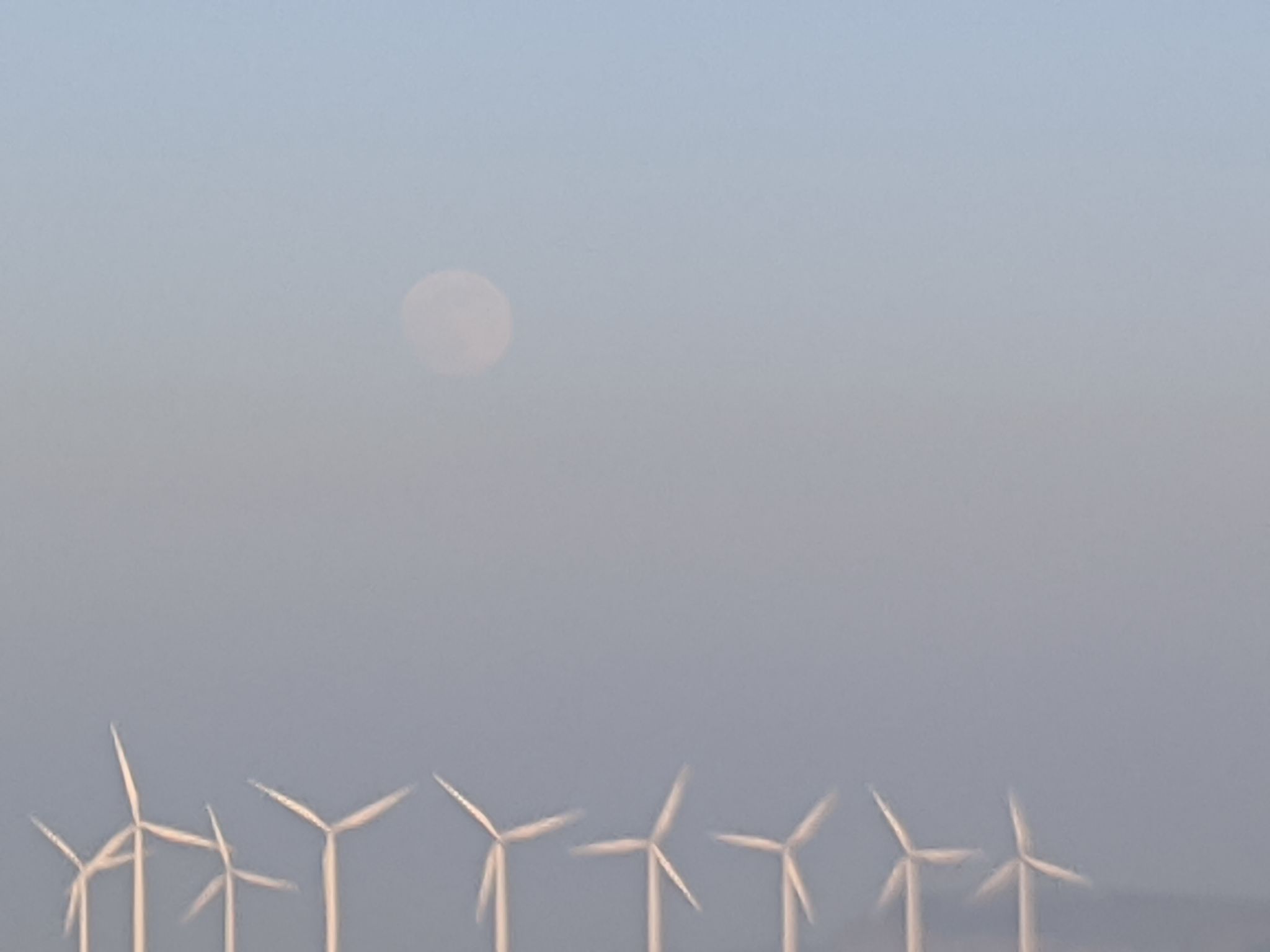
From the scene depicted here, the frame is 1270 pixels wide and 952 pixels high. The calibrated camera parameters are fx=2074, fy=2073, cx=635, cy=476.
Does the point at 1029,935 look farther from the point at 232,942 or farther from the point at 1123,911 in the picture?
the point at 1123,911

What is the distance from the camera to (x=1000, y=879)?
1802 inches

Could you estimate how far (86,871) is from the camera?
46.6 metres

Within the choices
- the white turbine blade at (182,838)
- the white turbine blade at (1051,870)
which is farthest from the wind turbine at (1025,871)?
the white turbine blade at (182,838)

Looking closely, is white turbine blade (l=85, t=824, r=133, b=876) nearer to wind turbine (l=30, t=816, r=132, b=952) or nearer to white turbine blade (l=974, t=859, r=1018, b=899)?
wind turbine (l=30, t=816, r=132, b=952)

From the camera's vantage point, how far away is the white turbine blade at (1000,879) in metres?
45.1

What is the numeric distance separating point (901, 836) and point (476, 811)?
29.6 ft

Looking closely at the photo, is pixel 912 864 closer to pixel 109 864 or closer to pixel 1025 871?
pixel 1025 871

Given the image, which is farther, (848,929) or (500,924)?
(848,929)

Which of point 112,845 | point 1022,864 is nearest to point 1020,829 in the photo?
point 1022,864

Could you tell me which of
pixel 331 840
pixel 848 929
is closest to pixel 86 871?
pixel 331 840

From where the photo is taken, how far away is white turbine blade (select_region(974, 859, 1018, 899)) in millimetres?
45141

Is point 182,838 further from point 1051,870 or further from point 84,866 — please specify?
point 1051,870

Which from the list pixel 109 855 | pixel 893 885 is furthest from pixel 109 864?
pixel 893 885

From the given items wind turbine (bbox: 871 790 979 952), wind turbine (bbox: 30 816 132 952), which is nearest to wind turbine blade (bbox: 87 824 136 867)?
wind turbine (bbox: 30 816 132 952)
